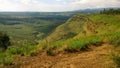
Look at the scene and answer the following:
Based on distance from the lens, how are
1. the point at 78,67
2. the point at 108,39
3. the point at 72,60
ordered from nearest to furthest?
the point at 78,67 < the point at 72,60 < the point at 108,39

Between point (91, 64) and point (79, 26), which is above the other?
point (91, 64)

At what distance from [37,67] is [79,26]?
14280 centimetres

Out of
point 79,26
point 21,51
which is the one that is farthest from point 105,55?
point 79,26

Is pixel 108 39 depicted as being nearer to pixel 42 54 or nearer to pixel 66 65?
pixel 42 54

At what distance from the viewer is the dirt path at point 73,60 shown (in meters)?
8.40

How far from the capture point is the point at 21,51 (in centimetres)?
1101

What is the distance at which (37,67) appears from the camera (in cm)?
855

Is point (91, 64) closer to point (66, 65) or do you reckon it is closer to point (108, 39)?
point (66, 65)

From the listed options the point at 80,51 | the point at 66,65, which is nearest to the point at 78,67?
the point at 66,65

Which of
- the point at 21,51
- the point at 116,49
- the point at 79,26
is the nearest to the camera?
the point at 116,49

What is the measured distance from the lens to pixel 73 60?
9023 millimetres

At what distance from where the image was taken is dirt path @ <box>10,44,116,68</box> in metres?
8.40

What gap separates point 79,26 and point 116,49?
140954 millimetres

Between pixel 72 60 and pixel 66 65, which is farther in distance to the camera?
pixel 72 60
